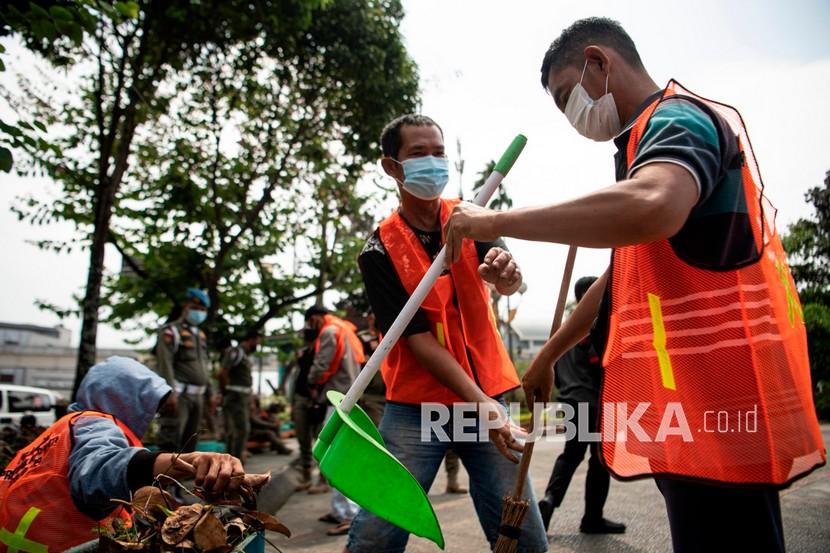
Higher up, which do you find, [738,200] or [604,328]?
[738,200]

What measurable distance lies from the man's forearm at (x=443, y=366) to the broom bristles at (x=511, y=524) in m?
0.37

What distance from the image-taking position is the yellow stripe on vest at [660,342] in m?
1.31

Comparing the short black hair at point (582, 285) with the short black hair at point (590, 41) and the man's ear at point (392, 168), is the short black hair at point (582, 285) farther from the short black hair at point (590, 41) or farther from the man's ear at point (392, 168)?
the short black hair at point (590, 41)

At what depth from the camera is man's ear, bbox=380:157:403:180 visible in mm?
2727

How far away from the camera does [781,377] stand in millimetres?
1257

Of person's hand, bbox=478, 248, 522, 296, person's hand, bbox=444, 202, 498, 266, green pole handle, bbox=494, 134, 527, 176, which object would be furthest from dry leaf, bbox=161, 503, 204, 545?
green pole handle, bbox=494, 134, 527, 176

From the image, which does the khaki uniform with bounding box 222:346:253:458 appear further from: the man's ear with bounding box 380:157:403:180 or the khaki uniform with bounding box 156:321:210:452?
the man's ear with bounding box 380:157:403:180

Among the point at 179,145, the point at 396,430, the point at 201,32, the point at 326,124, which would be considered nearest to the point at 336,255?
the point at 326,124

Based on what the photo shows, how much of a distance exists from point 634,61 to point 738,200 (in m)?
0.57

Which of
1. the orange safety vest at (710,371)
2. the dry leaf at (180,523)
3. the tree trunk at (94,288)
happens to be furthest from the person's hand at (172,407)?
the orange safety vest at (710,371)

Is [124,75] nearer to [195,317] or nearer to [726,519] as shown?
[195,317]

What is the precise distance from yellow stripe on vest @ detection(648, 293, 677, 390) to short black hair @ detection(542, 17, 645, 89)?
0.74 metres

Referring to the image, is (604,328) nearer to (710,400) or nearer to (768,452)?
(710,400)

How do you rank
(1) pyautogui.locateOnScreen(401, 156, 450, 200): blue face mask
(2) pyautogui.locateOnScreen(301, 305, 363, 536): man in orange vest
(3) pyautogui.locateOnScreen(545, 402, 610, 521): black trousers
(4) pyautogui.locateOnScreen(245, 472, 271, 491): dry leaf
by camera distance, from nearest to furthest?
(4) pyautogui.locateOnScreen(245, 472, 271, 491): dry leaf
(1) pyautogui.locateOnScreen(401, 156, 450, 200): blue face mask
(3) pyautogui.locateOnScreen(545, 402, 610, 521): black trousers
(2) pyautogui.locateOnScreen(301, 305, 363, 536): man in orange vest
